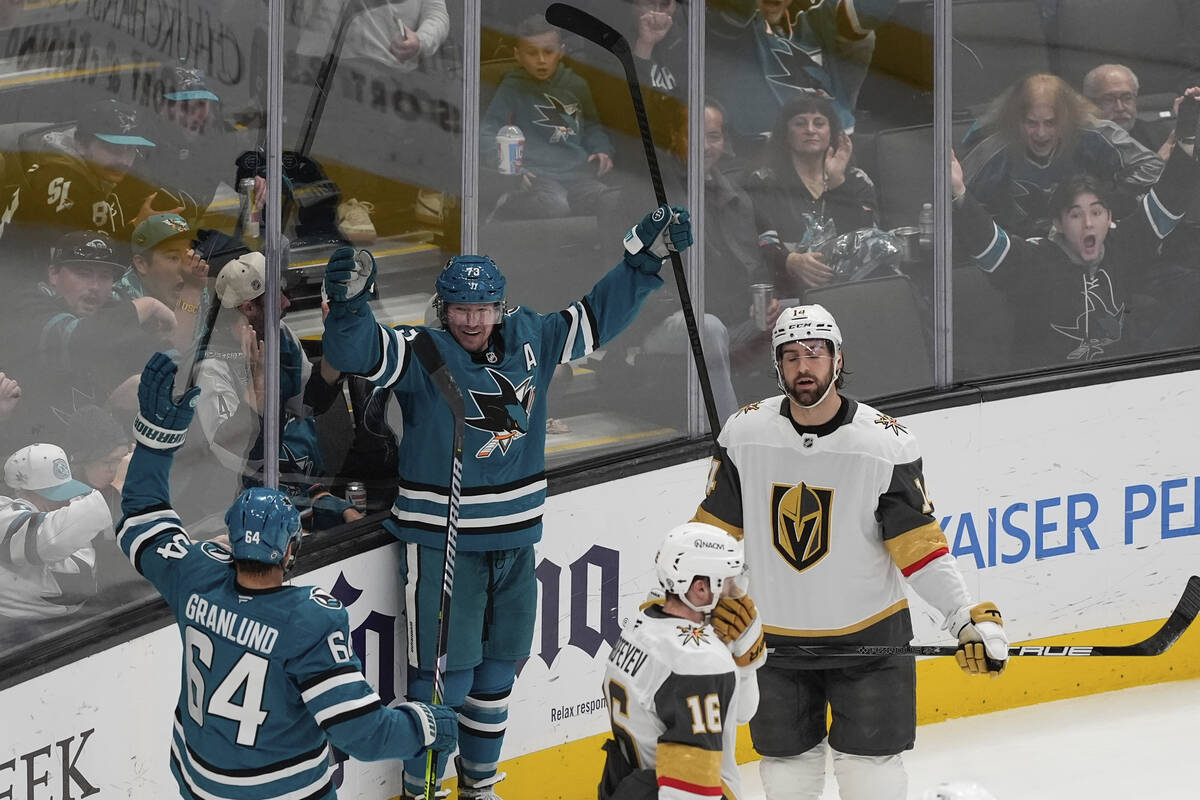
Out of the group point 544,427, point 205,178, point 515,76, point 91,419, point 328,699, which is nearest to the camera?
point 328,699

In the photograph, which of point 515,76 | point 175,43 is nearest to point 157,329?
point 175,43

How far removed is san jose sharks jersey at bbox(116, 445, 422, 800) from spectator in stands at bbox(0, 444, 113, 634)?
1.41 ft

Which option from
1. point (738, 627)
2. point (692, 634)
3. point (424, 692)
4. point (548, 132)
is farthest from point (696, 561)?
point (548, 132)

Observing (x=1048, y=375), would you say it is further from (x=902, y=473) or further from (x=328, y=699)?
(x=328, y=699)

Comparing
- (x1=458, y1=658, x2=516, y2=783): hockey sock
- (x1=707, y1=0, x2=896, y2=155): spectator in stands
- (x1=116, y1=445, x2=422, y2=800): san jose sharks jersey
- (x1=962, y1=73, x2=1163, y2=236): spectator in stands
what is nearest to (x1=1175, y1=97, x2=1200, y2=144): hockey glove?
(x1=962, y1=73, x2=1163, y2=236): spectator in stands

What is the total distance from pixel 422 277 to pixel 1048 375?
2127 millimetres

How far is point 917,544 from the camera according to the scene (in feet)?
11.3

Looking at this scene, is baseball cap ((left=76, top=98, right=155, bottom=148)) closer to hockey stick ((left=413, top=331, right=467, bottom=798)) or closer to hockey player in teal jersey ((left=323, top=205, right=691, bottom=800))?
hockey player in teal jersey ((left=323, top=205, right=691, bottom=800))

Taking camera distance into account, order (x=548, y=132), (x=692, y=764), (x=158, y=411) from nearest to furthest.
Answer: (x=692, y=764), (x=158, y=411), (x=548, y=132)

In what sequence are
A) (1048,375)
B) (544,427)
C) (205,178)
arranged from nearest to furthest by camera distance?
(205,178) < (544,427) < (1048,375)

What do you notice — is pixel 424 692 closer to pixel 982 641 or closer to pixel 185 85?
pixel 982 641

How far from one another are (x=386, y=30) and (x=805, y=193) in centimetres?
149

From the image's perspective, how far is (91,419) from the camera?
11.3ft

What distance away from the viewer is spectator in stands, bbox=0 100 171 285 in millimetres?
3258
